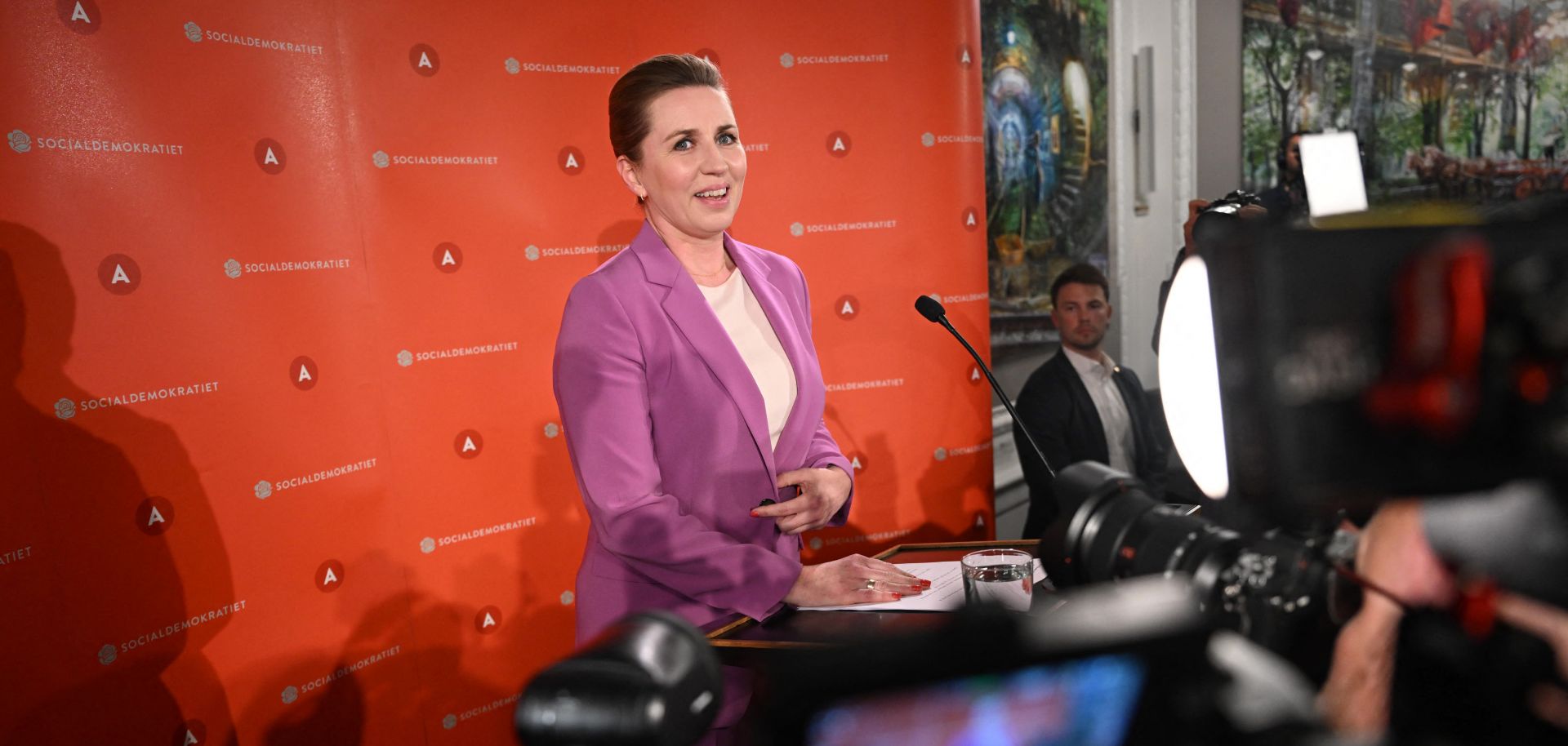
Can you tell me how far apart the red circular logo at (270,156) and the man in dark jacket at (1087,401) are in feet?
8.84

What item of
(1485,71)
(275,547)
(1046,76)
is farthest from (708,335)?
(1485,71)

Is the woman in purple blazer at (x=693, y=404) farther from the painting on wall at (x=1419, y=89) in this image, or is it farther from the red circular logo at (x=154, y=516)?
the painting on wall at (x=1419, y=89)

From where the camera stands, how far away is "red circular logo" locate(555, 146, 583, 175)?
316 centimetres

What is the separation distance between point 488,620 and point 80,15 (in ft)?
6.32

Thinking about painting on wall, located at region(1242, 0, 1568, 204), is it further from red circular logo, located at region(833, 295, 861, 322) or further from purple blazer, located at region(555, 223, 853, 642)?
purple blazer, located at region(555, 223, 853, 642)

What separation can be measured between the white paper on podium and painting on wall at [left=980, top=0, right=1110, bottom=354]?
3.62 metres

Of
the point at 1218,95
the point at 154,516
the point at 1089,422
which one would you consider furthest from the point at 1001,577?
the point at 1218,95

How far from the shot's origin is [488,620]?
3.10 metres

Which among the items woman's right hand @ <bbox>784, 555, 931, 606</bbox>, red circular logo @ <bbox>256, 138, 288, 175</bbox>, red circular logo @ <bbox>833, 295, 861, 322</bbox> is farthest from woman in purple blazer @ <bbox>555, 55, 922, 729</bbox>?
red circular logo @ <bbox>833, 295, 861, 322</bbox>

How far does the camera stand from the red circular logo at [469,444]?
301cm

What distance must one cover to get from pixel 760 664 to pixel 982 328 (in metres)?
3.35

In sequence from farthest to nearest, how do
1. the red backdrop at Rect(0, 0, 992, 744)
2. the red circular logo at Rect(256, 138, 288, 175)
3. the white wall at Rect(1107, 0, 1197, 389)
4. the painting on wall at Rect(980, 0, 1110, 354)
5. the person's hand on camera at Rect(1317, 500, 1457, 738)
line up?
1. the white wall at Rect(1107, 0, 1197, 389)
2. the painting on wall at Rect(980, 0, 1110, 354)
3. the red circular logo at Rect(256, 138, 288, 175)
4. the red backdrop at Rect(0, 0, 992, 744)
5. the person's hand on camera at Rect(1317, 500, 1457, 738)

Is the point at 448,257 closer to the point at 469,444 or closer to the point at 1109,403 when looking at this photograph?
the point at 469,444

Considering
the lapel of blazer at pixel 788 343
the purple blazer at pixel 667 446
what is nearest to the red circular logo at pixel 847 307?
the lapel of blazer at pixel 788 343
